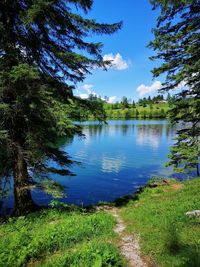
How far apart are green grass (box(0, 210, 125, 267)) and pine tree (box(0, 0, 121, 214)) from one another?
230cm

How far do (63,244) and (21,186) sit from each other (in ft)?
13.5

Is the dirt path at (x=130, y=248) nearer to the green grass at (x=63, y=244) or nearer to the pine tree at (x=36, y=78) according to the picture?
the green grass at (x=63, y=244)

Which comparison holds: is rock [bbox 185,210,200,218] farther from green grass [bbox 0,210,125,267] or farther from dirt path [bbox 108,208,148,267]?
green grass [bbox 0,210,125,267]

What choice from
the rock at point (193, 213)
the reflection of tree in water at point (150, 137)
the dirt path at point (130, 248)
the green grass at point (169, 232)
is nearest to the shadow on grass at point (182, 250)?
the green grass at point (169, 232)

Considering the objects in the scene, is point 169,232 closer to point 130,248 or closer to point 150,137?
point 130,248

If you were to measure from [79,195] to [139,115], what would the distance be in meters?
134

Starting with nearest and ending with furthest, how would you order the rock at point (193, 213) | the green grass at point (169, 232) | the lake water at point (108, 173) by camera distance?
1. the green grass at point (169, 232)
2. the rock at point (193, 213)
3. the lake water at point (108, 173)

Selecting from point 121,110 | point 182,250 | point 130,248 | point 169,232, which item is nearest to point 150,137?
point 169,232

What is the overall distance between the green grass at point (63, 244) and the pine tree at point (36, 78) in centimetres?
230

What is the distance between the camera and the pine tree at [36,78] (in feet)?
29.4

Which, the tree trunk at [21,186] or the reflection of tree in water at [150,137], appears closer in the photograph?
the tree trunk at [21,186]

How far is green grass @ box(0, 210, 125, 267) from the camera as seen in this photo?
5.71 metres

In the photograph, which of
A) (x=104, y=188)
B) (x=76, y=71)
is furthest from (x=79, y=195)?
(x=76, y=71)

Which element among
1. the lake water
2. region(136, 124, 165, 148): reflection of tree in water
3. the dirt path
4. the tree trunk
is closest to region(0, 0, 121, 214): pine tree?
the tree trunk
